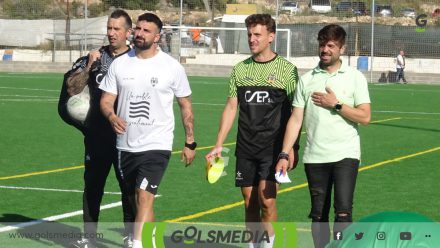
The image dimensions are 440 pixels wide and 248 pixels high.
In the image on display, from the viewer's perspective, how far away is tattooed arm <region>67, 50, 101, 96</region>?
8961 mm

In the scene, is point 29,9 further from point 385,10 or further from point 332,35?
point 332,35

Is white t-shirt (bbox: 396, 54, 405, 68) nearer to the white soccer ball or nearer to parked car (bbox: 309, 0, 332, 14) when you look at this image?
parked car (bbox: 309, 0, 332, 14)

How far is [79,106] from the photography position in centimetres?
895

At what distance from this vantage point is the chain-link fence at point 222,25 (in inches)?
1907

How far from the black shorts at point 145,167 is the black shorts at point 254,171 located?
2.07 ft

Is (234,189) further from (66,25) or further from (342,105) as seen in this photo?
(66,25)

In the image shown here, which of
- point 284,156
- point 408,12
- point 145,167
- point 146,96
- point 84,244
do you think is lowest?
point 84,244

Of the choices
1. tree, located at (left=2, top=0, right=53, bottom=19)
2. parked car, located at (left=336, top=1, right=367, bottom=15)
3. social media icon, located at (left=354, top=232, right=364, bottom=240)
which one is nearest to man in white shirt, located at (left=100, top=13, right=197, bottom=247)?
social media icon, located at (left=354, top=232, right=364, bottom=240)

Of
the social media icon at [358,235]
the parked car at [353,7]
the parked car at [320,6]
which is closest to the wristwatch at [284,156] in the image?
the social media icon at [358,235]

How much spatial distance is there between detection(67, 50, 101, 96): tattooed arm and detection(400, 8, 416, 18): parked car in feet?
158

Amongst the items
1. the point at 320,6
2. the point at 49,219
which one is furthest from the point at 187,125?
the point at 320,6

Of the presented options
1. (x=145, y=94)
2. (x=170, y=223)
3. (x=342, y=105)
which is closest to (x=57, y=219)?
(x=170, y=223)

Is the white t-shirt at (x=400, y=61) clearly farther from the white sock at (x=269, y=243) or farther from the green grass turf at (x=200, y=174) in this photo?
the white sock at (x=269, y=243)

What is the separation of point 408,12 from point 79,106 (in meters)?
49.3
